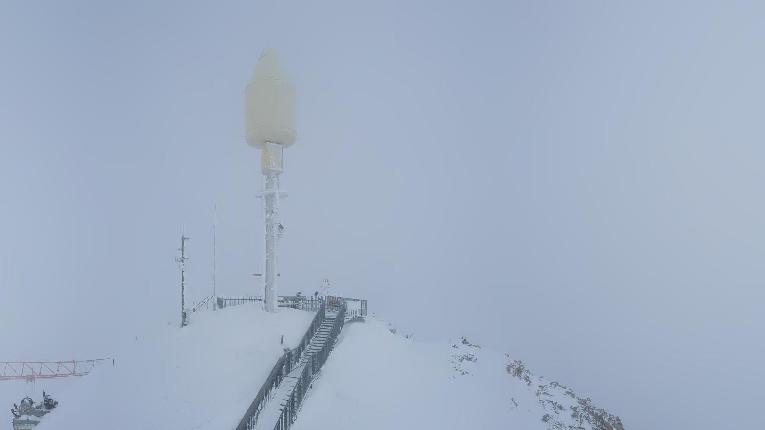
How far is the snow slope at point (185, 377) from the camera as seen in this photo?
65.3 feet

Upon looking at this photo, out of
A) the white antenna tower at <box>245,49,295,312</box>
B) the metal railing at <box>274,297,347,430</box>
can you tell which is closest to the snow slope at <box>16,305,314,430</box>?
the metal railing at <box>274,297,347,430</box>

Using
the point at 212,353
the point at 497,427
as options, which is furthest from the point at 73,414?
the point at 497,427

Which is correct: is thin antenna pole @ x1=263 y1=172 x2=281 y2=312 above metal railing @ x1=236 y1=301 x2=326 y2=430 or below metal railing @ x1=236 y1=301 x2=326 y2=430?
above

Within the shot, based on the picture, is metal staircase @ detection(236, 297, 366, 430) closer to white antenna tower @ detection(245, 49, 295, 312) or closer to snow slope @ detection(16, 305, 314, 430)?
snow slope @ detection(16, 305, 314, 430)

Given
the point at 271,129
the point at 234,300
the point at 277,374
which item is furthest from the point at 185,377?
the point at 271,129

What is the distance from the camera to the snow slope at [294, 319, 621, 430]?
19.5 metres

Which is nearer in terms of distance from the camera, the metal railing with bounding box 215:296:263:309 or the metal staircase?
the metal staircase

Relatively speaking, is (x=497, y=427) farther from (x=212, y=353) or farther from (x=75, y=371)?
(x=75, y=371)

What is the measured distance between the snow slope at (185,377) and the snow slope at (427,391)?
12.1 feet

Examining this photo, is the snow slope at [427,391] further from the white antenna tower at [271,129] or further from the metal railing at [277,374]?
the white antenna tower at [271,129]

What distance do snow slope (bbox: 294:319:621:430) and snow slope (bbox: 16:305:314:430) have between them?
12.1 feet

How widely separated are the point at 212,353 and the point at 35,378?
29.1 m

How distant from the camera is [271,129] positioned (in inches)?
1078

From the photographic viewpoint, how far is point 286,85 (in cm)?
2806
